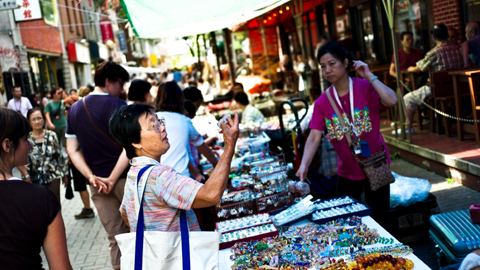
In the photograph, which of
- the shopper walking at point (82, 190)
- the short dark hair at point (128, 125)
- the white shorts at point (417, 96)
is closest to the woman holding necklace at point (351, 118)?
the short dark hair at point (128, 125)

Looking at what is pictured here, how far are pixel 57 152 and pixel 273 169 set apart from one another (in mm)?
3843

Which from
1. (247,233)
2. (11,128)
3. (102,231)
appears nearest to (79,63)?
(102,231)

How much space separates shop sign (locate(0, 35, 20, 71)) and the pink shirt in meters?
16.0

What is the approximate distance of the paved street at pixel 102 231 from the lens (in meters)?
5.62

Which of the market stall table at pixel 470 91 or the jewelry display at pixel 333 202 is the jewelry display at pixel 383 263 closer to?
the jewelry display at pixel 333 202

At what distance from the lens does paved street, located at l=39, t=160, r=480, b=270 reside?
5622 millimetres

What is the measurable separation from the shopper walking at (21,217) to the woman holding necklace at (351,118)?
87.6 inches

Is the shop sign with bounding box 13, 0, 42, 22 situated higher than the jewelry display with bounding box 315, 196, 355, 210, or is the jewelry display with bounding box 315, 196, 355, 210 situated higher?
the shop sign with bounding box 13, 0, 42, 22

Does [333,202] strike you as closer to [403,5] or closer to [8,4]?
[403,5]

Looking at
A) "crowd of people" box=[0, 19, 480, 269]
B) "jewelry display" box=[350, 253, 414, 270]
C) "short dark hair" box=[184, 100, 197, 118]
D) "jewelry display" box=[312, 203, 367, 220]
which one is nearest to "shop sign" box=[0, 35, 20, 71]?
"crowd of people" box=[0, 19, 480, 269]

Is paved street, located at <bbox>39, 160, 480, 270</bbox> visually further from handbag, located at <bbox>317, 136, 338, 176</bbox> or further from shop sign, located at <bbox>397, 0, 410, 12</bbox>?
shop sign, located at <bbox>397, 0, 410, 12</bbox>

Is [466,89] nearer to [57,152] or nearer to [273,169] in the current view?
[273,169]

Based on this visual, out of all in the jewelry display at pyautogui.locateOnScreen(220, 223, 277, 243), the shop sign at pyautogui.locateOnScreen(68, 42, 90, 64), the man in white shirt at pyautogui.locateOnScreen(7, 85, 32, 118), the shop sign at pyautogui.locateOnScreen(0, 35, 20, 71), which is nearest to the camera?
the jewelry display at pyautogui.locateOnScreen(220, 223, 277, 243)

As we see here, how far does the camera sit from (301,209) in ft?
11.8
